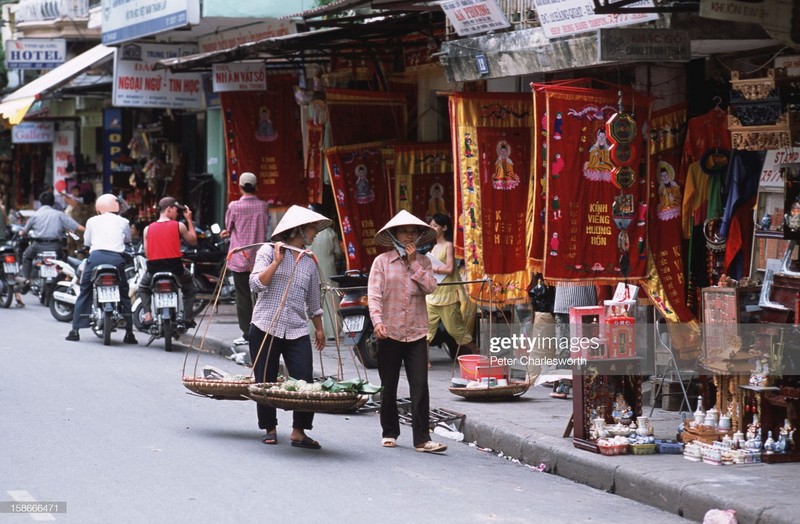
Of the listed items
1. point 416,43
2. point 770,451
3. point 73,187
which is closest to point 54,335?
point 416,43

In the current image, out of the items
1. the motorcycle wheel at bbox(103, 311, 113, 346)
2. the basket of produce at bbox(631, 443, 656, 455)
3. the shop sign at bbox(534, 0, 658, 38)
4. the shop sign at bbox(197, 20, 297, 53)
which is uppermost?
the shop sign at bbox(197, 20, 297, 53)

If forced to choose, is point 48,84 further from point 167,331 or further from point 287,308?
point 287,308

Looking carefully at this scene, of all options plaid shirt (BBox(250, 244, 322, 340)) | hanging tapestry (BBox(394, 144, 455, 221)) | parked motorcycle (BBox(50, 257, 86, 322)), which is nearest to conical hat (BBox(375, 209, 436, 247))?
plaid shirt (BBox(250, 244, 322, 340))

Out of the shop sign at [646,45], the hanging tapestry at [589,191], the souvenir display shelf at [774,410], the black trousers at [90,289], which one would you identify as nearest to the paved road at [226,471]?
the souvenir display shelf at [774,410]

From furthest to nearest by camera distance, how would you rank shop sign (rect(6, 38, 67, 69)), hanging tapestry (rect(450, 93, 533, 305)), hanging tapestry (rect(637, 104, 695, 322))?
shop sign (rect(6, 38, 67, 69)) < hanging tapestry (rect(450, 93, 533, 305)) < hanging tapestry (rect(637, 104, 695, 322))

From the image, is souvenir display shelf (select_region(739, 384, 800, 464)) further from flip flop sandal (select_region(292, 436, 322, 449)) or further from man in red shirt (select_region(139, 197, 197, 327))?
man in red shirt (select_region(139, 197, 197, 327))

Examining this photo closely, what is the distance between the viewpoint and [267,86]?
59.7 ft

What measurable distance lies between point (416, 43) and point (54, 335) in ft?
19.6

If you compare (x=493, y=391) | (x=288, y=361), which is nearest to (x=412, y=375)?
(x=288, y=361)

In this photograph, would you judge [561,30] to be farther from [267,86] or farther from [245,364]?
[267,86]

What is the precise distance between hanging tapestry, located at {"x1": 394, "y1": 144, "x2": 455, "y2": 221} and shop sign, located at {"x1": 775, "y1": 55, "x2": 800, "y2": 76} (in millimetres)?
5849

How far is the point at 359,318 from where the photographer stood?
13305mm

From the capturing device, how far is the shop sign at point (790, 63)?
9016 mm

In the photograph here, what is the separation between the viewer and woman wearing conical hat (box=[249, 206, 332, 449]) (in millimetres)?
8922
